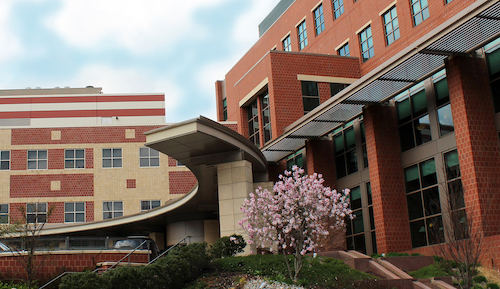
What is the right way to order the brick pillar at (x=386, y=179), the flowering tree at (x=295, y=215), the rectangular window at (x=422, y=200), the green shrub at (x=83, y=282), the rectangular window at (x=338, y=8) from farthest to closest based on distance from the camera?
the rectangular window at (x=338, y=8), the brick pillar at (x=386, y=179), the rectangular window at (x=422, y=200), the flowering tree at (x=295, y=215), the green shrub at (x=83, y=282)

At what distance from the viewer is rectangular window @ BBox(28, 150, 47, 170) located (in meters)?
42.0

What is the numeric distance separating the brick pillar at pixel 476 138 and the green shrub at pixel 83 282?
12.5m

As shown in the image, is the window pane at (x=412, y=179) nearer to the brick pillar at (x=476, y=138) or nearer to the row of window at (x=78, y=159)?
the brick pillar at (x=476, y=138)

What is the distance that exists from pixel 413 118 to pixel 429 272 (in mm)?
7714

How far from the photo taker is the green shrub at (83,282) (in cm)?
1489

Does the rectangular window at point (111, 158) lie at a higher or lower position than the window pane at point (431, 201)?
higher

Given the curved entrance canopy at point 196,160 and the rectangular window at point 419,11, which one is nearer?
the curved entrance canopy at point 196,160

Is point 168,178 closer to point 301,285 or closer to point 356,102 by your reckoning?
point 356,102

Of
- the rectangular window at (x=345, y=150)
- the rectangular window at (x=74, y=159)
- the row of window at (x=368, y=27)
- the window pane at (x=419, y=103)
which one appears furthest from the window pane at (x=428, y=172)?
the rectangular window at (x=74, y=159)

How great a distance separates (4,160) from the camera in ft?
138

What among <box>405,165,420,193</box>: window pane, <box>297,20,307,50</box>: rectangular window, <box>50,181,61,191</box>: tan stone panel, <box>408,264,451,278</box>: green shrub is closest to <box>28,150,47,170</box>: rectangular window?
<box>50,181,61,191</box>: tan stone panel

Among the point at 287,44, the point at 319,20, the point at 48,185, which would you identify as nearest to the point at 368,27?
the point at 319,20

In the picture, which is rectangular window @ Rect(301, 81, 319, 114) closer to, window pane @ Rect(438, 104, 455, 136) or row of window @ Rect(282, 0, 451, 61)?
row of window @ Rect(282, 0, 451, 61)

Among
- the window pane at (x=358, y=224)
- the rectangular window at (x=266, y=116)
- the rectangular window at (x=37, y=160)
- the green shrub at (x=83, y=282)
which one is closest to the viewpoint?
the green shrub at (x=83, y=282)
